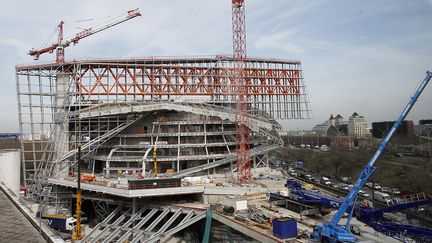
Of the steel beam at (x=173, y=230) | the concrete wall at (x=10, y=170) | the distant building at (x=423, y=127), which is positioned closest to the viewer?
the steel beam at (x=173, y=230)

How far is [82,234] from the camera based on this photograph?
49.8m

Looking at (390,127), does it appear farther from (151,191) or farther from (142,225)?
(142,225)

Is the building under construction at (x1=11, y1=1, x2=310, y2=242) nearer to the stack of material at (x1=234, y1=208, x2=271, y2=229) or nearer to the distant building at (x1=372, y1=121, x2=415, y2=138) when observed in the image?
the stack of material at (x1=234, y1=208, x2=271, y2=229)

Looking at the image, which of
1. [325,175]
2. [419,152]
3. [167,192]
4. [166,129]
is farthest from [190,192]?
[419,152]

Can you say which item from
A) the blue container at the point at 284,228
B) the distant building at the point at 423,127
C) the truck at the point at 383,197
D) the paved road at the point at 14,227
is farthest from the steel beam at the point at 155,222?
the distant building at the point at 423,127

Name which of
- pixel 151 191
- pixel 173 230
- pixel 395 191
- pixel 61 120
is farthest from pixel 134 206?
pixel 395 191

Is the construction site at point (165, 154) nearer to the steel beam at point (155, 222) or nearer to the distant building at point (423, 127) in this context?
the steel beam at point (155, 222)

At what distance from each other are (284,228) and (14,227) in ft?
69.6

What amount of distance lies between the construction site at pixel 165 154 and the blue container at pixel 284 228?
2.79m

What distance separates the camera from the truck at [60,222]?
4962cm

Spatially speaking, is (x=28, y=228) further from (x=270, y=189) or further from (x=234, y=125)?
(x=234, y=125)

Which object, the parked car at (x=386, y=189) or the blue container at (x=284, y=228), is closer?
the blue container at (x=284, y=228)

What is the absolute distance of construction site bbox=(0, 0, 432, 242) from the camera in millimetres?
43500

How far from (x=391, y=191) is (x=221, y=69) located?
143 ft
